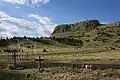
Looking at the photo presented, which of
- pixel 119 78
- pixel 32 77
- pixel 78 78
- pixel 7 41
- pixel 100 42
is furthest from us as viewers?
pixel 100 42

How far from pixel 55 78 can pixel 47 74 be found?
4.13m

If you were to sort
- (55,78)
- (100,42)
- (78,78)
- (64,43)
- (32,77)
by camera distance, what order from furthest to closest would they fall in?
(100,42) → (64,43) → (32,77) → (55,78) → (78,78)

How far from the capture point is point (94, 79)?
3272cm

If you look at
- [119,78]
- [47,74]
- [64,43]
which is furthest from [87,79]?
[64,43]

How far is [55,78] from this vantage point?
37688mm

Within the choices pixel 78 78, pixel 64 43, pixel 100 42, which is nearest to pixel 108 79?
pixel 78 78

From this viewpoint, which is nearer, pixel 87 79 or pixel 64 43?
pixel 87 79

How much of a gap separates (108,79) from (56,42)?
6035 inches

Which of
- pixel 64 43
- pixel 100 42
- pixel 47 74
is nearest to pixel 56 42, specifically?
pixel 64 43

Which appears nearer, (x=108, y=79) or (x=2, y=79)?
(x=108, y=79)

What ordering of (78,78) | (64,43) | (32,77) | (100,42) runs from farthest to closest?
(100,42)
(64,43)
(32,77)
(78,78)

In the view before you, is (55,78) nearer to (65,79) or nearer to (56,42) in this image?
(65,79)

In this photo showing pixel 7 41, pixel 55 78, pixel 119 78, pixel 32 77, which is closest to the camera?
pixel 119 78

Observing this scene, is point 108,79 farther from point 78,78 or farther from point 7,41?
point 7,41
